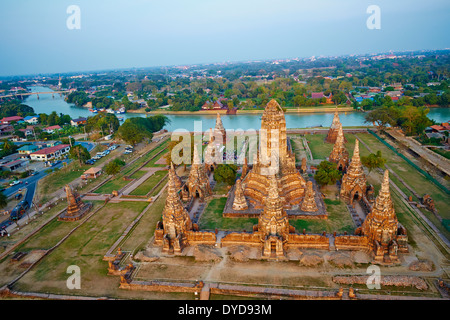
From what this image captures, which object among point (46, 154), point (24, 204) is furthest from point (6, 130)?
point (24, 204)

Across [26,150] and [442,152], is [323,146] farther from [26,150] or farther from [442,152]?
[26,150]

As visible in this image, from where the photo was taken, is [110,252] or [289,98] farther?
[289,98]

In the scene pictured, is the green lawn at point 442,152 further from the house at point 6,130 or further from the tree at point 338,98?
the house at point 6,130

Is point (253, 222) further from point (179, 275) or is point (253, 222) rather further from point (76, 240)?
point (76, 240)

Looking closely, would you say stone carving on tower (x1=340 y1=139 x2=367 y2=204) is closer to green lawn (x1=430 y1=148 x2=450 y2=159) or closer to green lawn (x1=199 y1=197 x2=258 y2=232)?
green lawn (x1=199 y1=197 x2=258 y2=232)

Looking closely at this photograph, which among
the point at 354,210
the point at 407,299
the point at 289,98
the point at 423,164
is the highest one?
the point at 289,98

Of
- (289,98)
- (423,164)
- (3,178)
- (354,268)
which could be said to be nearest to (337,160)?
(423,164)

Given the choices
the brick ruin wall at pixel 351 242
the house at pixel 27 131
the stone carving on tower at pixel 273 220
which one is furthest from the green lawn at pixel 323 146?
the house at pixel 27 131
